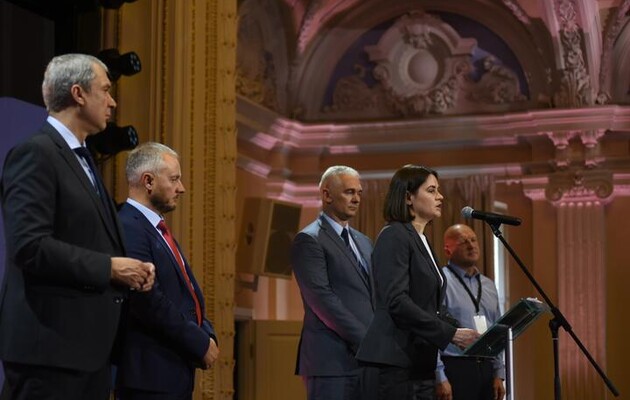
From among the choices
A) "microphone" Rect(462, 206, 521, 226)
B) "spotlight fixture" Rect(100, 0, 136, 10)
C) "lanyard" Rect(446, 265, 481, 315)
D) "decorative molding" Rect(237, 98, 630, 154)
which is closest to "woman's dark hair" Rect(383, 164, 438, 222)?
"microphone" Rect(462, 206, 521, 226)

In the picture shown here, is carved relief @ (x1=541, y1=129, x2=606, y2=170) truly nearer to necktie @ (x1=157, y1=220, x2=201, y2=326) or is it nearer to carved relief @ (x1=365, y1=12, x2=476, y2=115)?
carved relief @ (x1=365, y1=12, x2=476, y2=115)

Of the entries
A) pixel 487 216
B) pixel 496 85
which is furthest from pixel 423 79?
pixel 487 216

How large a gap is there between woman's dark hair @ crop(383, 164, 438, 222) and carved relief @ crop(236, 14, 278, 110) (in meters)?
6.41

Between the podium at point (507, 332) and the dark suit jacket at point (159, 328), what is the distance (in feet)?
3.32

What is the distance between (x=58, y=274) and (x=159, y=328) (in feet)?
2.59

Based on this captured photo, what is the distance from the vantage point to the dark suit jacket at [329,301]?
4.70 m

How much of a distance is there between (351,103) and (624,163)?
9.31ft

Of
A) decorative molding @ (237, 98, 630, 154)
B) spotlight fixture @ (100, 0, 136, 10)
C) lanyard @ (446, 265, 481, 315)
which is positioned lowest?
lanyard @ (446, 265, 481, 315)

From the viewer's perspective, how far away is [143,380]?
3.53 meters

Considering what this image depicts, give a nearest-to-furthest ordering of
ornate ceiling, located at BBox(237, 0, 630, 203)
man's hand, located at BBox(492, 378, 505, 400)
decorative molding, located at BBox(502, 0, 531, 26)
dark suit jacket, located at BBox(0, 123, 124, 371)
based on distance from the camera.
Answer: dark suit jacket, located at BBox(0, 123, 124, 371) → man's hand, located at BBox(492, 378, 505, 400) → ornate ceiling, located at BBox(237, 0, 630, 203) → decorative molding, located at BBox(502, 0, 531, 26)

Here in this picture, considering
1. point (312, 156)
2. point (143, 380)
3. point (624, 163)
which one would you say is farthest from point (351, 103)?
point (143, 380)

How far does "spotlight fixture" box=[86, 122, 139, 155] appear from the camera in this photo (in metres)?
4.12

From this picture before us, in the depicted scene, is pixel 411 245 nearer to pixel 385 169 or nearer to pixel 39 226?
pixel 39 226

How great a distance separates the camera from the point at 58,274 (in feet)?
9.17
